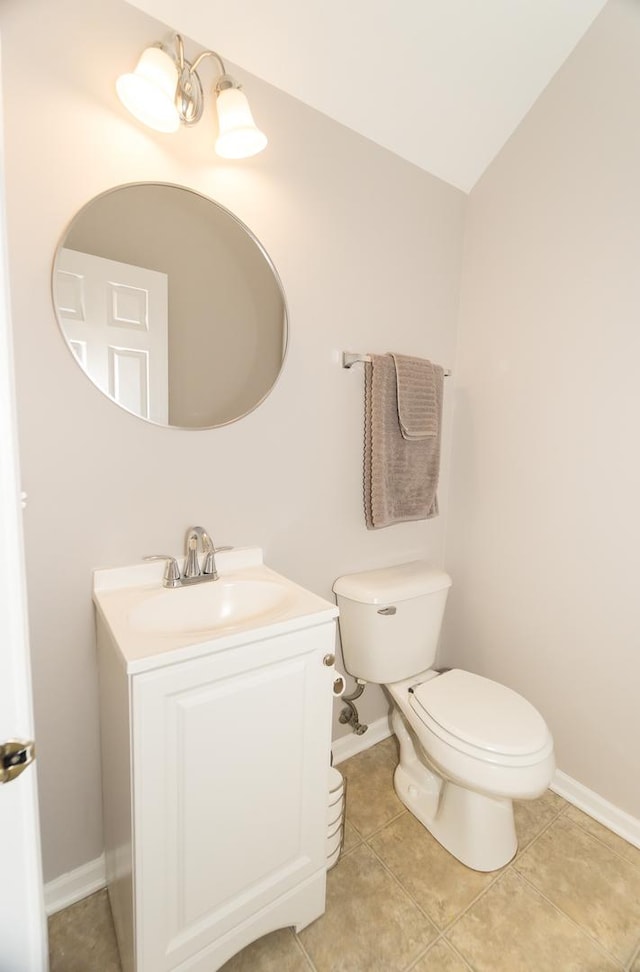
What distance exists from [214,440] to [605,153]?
4.94ft

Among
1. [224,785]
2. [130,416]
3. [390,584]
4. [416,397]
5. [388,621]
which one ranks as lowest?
[224,785]

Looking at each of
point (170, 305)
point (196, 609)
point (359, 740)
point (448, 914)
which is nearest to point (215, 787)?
point (196, 609)

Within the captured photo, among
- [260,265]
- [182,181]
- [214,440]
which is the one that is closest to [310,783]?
[214,440]

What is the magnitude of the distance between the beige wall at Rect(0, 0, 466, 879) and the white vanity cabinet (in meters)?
0.16

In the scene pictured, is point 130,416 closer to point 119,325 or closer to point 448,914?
point 119,325

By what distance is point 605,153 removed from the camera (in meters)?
1.35

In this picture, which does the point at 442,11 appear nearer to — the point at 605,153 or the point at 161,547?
the point at 605,153

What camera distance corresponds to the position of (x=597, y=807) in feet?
4.86

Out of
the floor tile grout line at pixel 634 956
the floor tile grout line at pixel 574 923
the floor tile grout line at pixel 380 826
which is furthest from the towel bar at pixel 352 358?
the floor tile grout line at pixel 634 956

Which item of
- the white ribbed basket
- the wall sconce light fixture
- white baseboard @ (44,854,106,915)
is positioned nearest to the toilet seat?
the white ribbed basket

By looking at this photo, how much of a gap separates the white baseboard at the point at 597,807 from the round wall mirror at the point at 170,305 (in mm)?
1734

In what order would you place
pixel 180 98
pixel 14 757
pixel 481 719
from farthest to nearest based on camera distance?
pixel 481 719
pixel 180 98
pixel 14 757

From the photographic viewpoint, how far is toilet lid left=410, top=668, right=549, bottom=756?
121 centimetres

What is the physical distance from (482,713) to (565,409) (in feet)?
3.40
